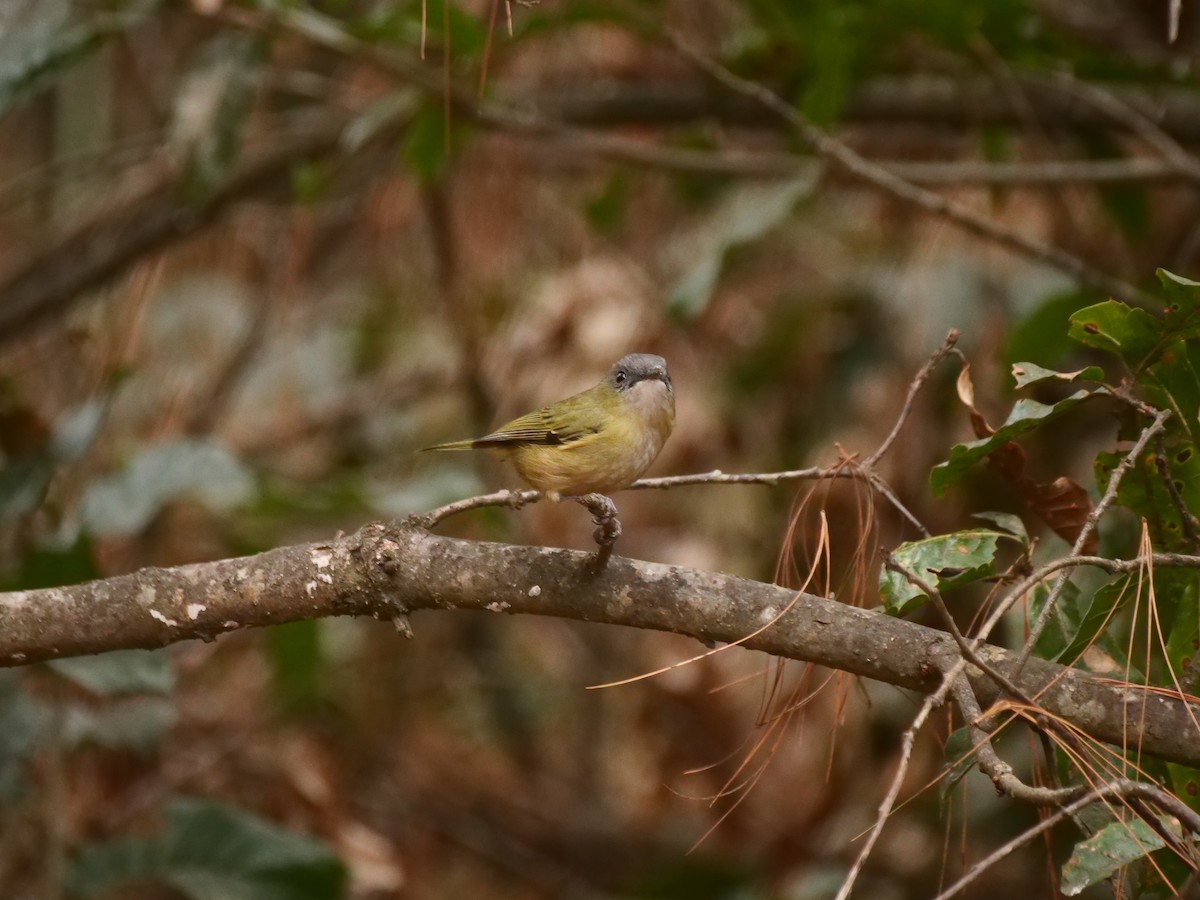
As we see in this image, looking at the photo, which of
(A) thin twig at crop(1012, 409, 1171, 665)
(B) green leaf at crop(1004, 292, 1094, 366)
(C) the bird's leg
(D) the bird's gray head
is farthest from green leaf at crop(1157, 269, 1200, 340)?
(B) green leaf at crop(1004, 292, 1094, 366)

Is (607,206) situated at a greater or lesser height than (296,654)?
greater

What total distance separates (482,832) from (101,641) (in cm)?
409

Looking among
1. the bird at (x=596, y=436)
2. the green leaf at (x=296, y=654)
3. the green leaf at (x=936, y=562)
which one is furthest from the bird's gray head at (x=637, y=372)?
the green leaf at (x=296, y=654)

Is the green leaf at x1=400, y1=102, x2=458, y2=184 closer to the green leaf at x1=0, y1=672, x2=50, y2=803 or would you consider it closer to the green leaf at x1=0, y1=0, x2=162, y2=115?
the green leaf at x1=0, y1=0, x2=162, y2=115

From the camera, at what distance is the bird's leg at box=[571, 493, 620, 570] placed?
2.10m

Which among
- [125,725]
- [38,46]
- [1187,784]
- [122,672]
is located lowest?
[125,725]

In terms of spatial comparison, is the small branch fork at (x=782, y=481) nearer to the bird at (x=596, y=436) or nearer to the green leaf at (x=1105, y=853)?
the bird at (x=596, y=436)

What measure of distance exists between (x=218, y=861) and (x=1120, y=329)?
2798 millimetres

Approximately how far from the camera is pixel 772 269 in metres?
6.24

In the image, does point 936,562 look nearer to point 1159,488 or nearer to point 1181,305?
point 1159,488

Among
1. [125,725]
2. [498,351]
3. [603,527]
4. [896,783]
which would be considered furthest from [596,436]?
[498,351]

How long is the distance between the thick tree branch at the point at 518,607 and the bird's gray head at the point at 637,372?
0.86m

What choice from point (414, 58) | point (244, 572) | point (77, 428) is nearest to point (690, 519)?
point (414, 58)

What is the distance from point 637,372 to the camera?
3037 mm
